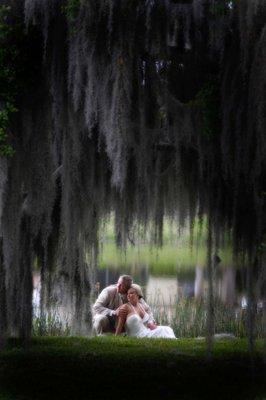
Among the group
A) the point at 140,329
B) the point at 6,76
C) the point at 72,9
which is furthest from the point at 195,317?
the point at 72,9

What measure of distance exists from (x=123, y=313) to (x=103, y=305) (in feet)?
1.01

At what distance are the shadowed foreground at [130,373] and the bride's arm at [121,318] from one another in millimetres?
1534

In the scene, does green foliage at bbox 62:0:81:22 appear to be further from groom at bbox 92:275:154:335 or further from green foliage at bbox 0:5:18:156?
groom at bbox 92:275:154:335

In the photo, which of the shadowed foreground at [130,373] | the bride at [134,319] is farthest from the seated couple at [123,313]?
the shadowed foreground at [130,373]

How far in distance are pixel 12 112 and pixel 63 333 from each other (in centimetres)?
397

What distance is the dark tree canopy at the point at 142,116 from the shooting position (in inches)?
182

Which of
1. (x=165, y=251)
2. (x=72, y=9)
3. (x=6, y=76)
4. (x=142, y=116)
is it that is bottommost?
(x=165, y=251)

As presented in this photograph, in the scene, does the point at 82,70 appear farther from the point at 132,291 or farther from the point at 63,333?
the point at 63,333

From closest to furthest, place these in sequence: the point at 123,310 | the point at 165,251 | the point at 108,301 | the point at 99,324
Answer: the point at 165,251 → the point at 123,310 → the point at 99,324 → the point at 108,301

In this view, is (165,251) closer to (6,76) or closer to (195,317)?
(195,317)

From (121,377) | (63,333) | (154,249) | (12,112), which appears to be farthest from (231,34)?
(63,333)

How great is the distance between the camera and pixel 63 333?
8.37m

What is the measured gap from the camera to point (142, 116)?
4875 millimetres

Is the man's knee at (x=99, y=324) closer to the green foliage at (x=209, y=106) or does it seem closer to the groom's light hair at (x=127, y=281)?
the groom's light hair at (x=127, y=281)
